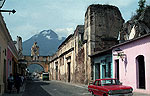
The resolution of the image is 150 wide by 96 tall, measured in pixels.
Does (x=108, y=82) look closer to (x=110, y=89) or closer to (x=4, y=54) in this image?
(x=110, y=89)

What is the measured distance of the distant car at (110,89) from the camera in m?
11.2

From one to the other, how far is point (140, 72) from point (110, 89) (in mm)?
5704

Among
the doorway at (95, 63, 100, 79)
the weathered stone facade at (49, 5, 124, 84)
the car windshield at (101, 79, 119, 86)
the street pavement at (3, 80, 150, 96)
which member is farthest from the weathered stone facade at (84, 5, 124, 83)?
the car windshield at (101, 79, 119, 86)

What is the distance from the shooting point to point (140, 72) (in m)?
16.2

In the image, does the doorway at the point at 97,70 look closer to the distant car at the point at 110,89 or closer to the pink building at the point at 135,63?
the pink building at the point at 135,63

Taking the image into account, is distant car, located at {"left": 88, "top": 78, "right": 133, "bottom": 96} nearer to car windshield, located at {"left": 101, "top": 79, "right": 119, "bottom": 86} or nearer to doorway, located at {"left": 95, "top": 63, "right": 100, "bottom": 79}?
car windshield, located at {"left": 101, "top": 79, "right": 119, "bottom": 86}

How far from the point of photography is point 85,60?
1117 inches

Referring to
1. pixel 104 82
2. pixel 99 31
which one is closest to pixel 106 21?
pixel 99 31

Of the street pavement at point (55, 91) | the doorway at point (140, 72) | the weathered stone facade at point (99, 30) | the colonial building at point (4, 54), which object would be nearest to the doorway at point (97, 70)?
the weathered stone facade at point (99, 30)

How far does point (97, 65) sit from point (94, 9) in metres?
7.16

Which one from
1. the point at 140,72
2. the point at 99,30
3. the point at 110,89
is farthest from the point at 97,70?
the point at 110,89

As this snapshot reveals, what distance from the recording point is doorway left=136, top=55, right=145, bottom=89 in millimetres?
15917

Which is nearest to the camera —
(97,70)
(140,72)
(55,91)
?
(140,72)

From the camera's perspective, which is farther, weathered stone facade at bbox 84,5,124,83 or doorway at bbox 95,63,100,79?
weathered stone facade at bbox 84,5,124,83
